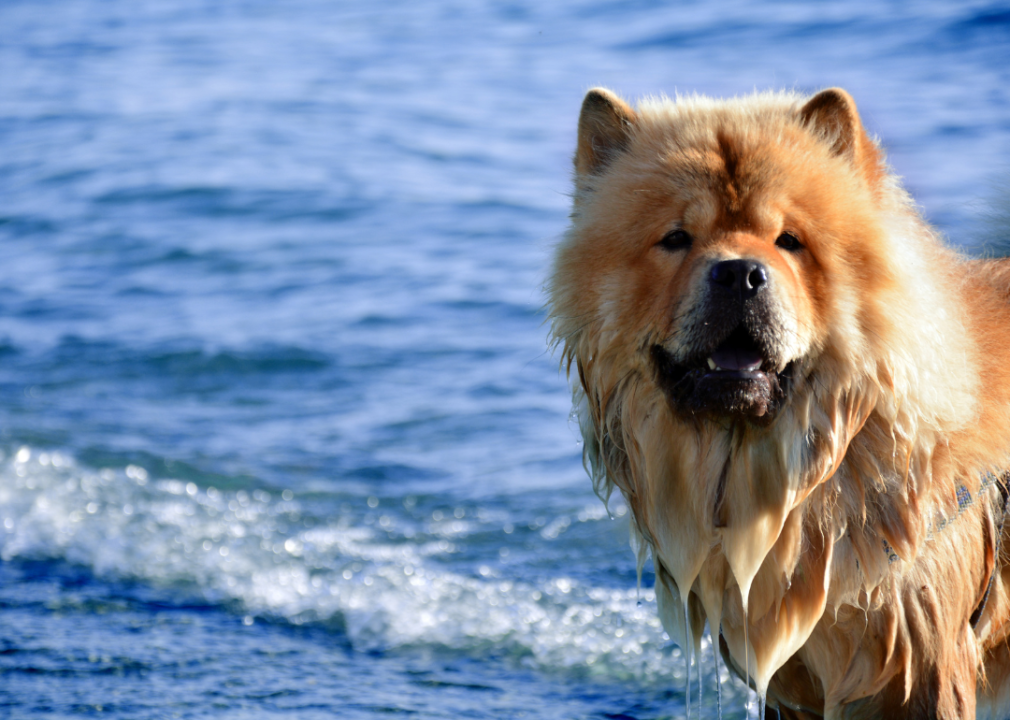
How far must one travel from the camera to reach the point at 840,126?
2.80 meters

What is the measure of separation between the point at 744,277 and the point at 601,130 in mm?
784

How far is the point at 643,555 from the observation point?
3090mm

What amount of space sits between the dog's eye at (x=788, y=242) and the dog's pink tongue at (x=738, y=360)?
278mm

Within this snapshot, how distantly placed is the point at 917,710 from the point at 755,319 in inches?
42.9

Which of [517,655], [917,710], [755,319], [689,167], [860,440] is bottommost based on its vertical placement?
[517,655]

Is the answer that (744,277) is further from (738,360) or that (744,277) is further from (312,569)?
(312,569)

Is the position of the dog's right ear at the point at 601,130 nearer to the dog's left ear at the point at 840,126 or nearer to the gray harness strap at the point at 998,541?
the dog's left ear at the point at 840,126

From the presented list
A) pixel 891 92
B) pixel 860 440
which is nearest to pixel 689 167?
pixel 860 440

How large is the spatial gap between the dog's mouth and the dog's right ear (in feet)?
2.18

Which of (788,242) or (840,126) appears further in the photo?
(840,126)

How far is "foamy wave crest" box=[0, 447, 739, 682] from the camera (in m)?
4.18

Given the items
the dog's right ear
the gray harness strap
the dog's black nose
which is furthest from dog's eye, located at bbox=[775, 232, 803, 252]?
the gray harness strap

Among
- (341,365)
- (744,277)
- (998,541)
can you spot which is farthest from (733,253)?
(341,365)

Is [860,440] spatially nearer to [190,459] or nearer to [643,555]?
[643,555]
